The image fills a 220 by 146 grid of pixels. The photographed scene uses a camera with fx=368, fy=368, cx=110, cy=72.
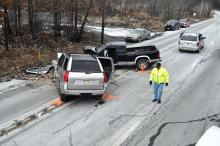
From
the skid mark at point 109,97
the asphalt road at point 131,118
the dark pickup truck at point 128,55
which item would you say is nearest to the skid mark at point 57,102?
the asphalt road at point 131,118

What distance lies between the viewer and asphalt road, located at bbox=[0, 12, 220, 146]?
33.2ft

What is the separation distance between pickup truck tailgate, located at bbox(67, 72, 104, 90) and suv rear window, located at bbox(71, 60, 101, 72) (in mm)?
295

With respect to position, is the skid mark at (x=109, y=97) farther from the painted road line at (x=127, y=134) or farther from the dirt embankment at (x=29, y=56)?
the dirt embankment at (x=29, y=56)

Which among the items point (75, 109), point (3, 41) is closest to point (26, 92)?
point (75, 109)

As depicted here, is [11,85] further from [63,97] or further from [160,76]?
[160,76]

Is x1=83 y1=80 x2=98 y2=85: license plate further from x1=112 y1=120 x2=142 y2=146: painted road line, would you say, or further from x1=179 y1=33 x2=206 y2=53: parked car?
x1=179 y1=33 x2=206 y2=53: parked car

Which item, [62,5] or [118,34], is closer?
[62,5]

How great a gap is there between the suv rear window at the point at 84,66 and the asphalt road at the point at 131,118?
49.4 inches

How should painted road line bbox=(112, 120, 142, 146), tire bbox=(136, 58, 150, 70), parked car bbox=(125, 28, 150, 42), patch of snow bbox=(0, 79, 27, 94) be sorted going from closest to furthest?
painted road line bbox=(112, 120, 142, 146), patch of snow bbox=(0, 79, 27, 94), tire bbox=(136, 58, 150, 70), parked car bbox=(125, 28, 150, 42)

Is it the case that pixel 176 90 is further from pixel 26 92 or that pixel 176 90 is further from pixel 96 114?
pixel 26 92

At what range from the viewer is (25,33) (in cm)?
2952

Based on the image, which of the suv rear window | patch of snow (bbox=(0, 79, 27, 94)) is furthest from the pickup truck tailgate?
patch of snow (bbox=(0, 79, 27, 94))

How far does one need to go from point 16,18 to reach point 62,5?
438 cm

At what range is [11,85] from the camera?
16906 mm
